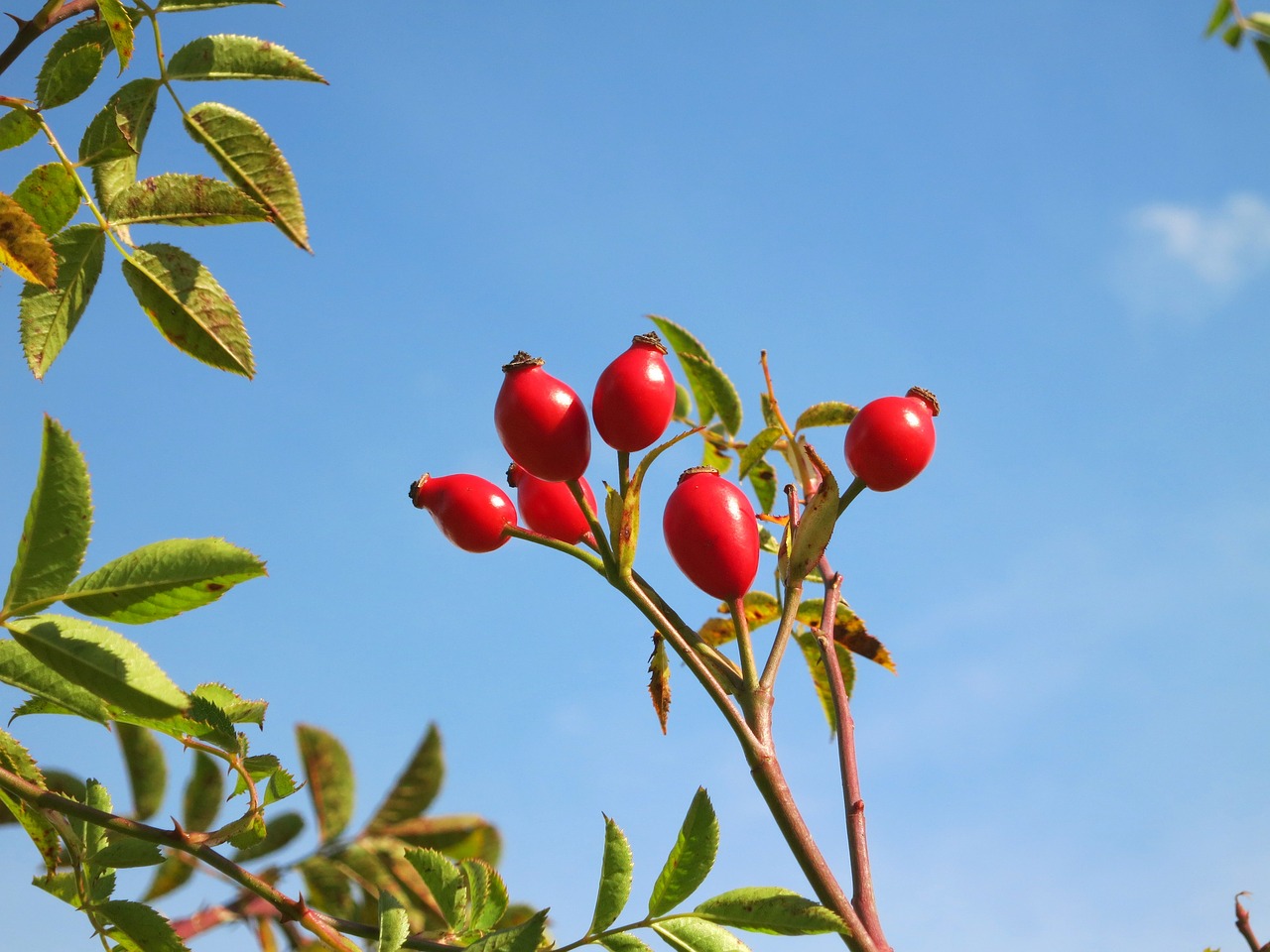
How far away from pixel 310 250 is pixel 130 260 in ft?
1.05

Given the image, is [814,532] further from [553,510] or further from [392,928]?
[392,928]

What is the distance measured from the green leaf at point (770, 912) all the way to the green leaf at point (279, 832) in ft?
2.21

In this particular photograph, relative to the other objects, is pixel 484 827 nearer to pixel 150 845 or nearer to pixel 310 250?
pixel 150 845

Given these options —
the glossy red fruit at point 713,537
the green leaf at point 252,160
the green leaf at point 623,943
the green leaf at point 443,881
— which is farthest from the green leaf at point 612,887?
the green leaf at point 252,160

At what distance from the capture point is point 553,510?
2.16 metres

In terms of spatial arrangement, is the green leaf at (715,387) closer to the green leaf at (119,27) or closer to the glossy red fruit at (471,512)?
the glossy red fruit at (471,512)

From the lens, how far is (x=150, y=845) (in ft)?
5.08

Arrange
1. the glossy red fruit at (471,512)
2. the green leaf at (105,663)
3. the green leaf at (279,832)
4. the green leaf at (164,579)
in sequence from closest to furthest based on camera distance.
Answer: the green leaf at (105,663) < the green leaf at (164,579) < the green leaf at (279,832) < the glossy red fruit at (471,512)

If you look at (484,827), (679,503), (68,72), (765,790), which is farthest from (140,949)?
(68,72)

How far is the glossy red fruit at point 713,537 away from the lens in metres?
2.01

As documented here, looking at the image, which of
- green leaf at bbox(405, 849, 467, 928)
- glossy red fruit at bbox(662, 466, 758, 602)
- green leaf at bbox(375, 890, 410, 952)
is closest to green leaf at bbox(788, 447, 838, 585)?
glossy red fruit at bbox(662, 466, 758, 602)

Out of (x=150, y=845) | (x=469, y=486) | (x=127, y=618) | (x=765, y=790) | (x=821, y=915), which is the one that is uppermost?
(x=469, y=486)

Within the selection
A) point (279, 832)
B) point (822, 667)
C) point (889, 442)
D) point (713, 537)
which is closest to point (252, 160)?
point (713, 537)

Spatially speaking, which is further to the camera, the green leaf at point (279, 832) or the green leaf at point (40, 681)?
→ the green leaf at point (279, 832)
